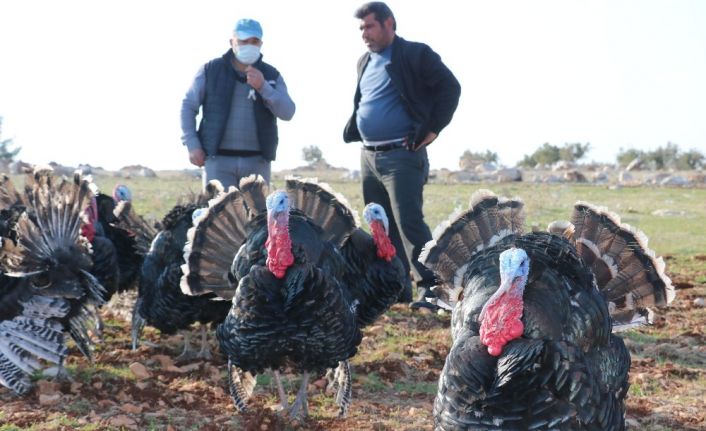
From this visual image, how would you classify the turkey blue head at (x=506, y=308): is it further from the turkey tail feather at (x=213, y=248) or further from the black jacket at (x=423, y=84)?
the black jacket at (x=423, y=84)

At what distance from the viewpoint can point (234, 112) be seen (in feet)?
19.1

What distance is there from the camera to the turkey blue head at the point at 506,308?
2744 mm

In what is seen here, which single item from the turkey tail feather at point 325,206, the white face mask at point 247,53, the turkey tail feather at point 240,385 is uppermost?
the white face mask at point 247,53

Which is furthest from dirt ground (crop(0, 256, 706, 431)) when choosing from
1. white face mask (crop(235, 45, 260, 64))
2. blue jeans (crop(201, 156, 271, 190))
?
white face mask (crop(235, 45, 260, 64))

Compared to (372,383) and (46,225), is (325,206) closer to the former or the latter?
(372,383)

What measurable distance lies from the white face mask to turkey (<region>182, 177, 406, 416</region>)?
128 cm

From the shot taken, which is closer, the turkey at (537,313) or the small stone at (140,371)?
the turkey at (537,313)

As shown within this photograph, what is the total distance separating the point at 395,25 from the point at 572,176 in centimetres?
1942

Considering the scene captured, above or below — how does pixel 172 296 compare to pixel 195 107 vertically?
below

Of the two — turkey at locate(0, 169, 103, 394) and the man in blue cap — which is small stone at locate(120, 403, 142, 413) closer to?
turkey at locate(0, 169, 103, 394)

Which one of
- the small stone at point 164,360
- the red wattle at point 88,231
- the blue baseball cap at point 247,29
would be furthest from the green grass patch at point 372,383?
the blue baseball cap at point 247,29

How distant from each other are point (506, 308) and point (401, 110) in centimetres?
351

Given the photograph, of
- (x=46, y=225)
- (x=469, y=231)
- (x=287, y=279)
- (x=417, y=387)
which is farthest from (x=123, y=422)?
(x=469, y=231)

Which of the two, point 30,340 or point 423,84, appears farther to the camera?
point 423,84
